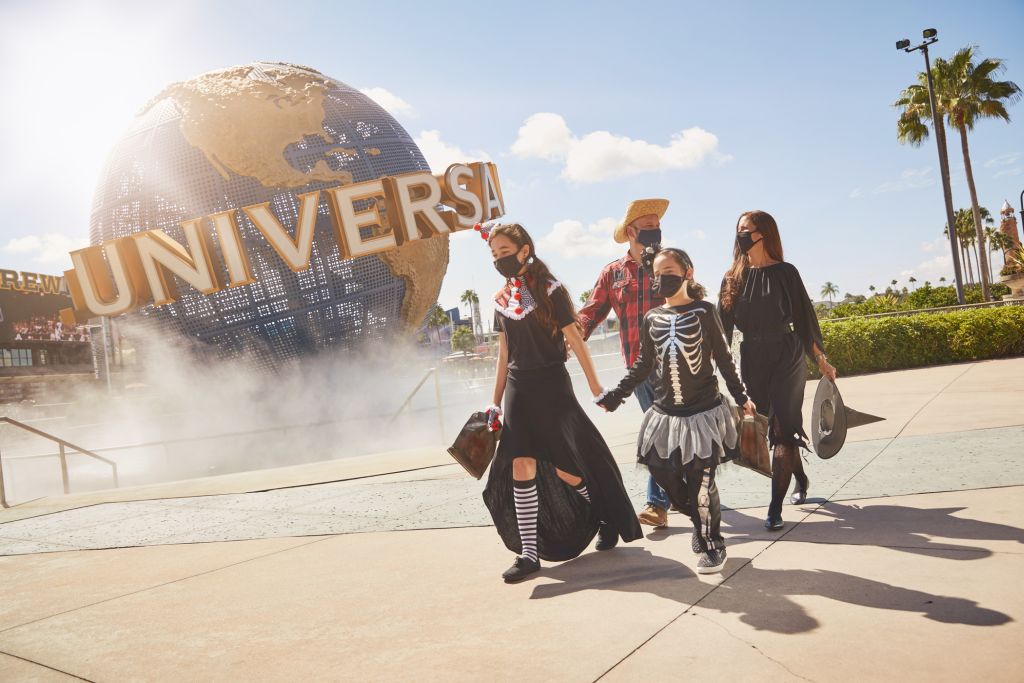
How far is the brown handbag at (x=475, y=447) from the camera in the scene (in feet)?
12.1

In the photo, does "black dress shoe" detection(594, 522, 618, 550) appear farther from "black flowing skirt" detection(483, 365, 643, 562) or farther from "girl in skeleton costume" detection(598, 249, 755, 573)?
"girl in skeleton costume" detection(598, 249, 755, 573)

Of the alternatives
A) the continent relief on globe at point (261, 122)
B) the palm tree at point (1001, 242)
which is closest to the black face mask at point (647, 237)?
the continent relief on globe at point (261, 122)

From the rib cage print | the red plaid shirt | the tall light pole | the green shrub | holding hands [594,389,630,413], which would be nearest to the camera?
the rib cage print

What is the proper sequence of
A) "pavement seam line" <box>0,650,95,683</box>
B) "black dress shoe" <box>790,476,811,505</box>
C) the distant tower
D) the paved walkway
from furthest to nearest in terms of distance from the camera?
the distant tower, "black dress shoe" <box>790,476,811,505</box>, "pavement seam line" <box>0,650,95,683</box>, the paved walkway

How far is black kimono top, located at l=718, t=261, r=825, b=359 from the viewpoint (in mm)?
4008

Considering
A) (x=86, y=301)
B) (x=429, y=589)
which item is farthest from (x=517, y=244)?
(x=86, y=301)

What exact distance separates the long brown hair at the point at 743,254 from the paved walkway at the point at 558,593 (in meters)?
1.30

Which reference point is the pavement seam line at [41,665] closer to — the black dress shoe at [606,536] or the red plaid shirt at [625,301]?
the black dress shoe at [606,536]

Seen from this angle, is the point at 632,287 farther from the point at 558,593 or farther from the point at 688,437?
the point at 558,593

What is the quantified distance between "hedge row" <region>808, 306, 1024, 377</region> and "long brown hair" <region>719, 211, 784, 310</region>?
9.30 meters

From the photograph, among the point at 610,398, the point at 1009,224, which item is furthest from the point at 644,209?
the point at 1009,224

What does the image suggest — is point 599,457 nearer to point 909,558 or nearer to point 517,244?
point 517,244

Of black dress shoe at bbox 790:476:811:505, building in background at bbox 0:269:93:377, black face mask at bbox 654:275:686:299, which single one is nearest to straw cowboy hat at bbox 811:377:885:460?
black dress shoe at bbox 790:476:811:505

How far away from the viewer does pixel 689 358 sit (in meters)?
3.38
